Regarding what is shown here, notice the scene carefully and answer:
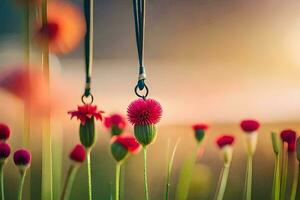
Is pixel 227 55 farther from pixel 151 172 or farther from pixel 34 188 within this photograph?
pixel 34 188

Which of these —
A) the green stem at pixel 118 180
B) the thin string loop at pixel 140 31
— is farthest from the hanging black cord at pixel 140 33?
the green stem at pixel 118 180

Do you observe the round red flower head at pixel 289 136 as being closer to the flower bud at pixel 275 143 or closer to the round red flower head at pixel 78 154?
the flower bud at pixel 275 143

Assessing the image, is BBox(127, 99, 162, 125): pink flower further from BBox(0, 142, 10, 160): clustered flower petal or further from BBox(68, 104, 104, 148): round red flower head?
BBox(0, 142, 10, 160): clustered flower petal

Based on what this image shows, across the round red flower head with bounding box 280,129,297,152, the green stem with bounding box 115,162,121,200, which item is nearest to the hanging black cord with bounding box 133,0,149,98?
the green stem with bounding box 115,162,121,200

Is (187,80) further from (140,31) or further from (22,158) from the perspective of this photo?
(22,158)

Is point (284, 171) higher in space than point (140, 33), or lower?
lower

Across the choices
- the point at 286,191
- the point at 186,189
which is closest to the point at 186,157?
the point at 186,189

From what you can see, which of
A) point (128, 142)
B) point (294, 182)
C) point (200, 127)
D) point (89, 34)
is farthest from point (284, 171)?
point (89, 34)
